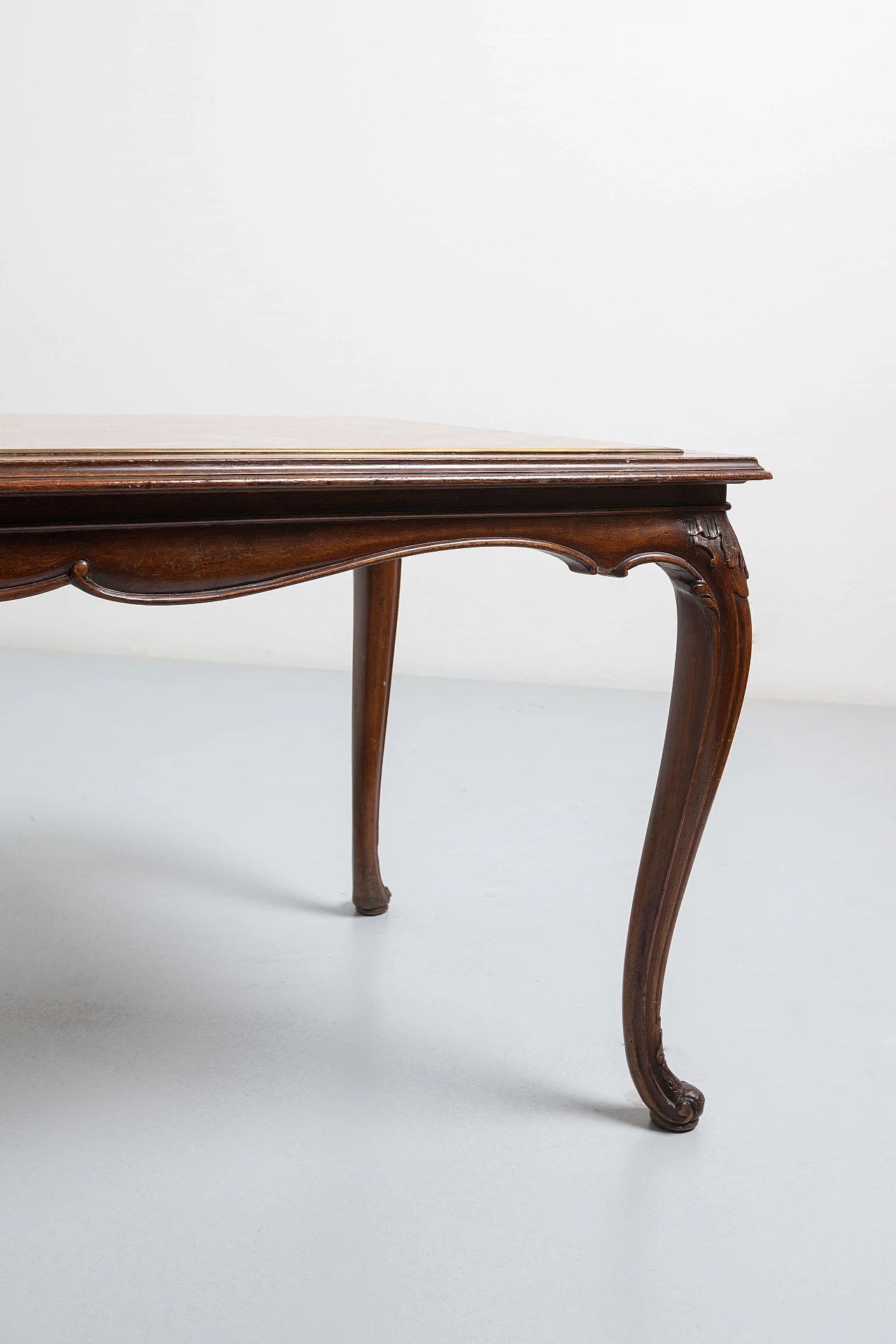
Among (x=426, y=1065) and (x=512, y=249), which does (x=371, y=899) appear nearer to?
(x=426, y=1065)

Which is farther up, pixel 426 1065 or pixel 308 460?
pixel 308 460

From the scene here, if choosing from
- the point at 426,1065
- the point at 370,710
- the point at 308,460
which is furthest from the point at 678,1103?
the point at 308,460

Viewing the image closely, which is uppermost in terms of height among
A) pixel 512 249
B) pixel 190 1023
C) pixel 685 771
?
pixel 512 249

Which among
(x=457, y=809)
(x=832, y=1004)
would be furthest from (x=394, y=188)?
(x=832, y=1004)

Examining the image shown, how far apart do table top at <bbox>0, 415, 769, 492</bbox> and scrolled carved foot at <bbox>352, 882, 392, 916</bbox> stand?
739 mm

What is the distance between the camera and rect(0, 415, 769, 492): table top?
0.91 meters

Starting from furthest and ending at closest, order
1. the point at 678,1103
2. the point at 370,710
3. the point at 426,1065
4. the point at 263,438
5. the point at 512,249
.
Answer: the point at 512,249 < the point at 370,710 < the point at 426,1065 < the point at 678,1103 < the point at 263,438

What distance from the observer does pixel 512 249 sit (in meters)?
3.39

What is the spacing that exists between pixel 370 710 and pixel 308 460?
0.78 m

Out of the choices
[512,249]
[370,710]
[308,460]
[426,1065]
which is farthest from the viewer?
[512,249]

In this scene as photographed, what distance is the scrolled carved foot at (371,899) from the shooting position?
1785mm

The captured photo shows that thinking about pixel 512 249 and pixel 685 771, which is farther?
pixel 512 249

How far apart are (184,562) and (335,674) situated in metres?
2.52

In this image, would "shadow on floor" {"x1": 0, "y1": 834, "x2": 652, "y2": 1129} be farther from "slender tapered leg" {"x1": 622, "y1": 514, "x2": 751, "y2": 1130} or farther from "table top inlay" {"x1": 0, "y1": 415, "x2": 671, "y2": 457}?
"table top inlay" {"x1": 0, "y1": 415, "x2": 671, "y2": 457}
